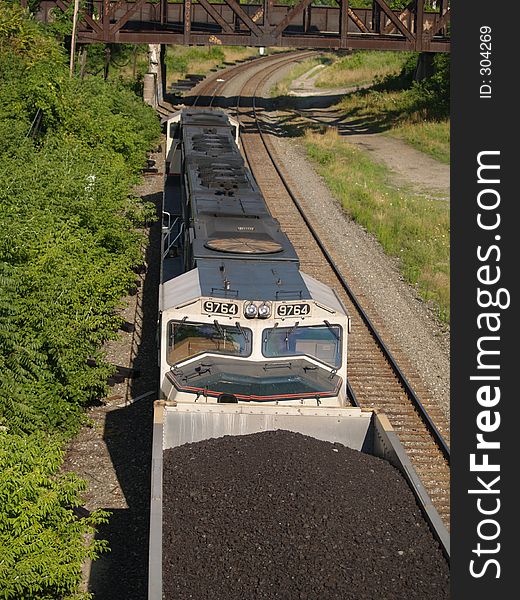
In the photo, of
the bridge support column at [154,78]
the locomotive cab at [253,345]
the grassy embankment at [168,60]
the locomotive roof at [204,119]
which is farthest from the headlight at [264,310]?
the bridge support column at [154,78]

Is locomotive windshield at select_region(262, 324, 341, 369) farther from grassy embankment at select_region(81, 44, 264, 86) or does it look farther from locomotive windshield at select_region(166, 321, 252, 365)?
grassy embankment at select_region(81, 44, 264, 86)

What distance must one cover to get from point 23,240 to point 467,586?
10334 mm

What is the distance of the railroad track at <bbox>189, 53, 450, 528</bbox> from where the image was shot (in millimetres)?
14094

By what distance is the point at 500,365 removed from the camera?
811 cm

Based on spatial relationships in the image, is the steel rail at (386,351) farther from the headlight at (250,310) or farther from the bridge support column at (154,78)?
the bridge support column at (154,78)

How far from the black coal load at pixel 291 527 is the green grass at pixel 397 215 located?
1173 centimetres

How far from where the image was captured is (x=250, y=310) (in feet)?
42.5

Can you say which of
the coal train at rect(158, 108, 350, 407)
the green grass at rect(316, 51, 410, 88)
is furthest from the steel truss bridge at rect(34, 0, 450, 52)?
the coal train at rect(158, 108, 350, 407)

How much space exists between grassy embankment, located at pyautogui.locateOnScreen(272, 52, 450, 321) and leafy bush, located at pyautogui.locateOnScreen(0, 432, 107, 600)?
13.3m

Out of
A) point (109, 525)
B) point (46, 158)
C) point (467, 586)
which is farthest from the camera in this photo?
point (46, 158)

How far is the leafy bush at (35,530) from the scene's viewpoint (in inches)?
358

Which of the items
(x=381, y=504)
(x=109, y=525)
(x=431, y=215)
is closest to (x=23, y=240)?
(x=109, y=525)

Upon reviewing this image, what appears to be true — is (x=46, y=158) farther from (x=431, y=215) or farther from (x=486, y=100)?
(x=486, y=100)

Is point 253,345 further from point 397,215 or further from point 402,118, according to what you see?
point 402,118
